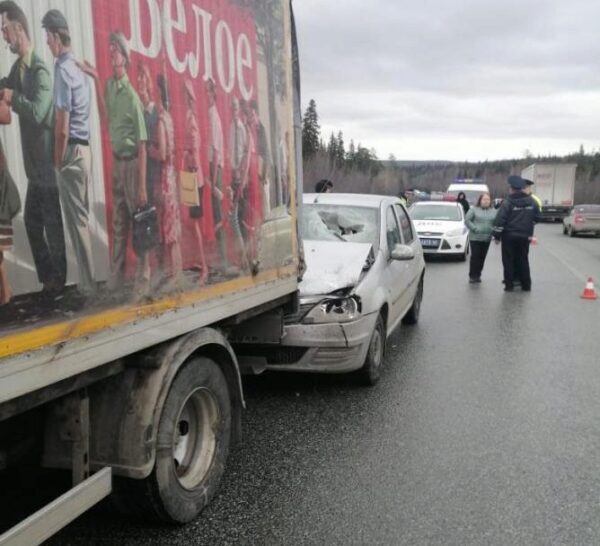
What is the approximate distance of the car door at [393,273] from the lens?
20.3ft

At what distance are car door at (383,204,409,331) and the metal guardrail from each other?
12.7 ft

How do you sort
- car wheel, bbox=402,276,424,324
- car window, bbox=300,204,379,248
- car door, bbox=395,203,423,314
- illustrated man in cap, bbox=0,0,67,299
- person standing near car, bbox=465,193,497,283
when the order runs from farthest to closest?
person standing near car, bbox=465,193,497,283 < car wheel, bbox=402,276,424,324 < car door, bbox=395,203,423,314 < car window, bbox=300,204,379,248 < illustrated man in cap, bbox=0,0,67,299

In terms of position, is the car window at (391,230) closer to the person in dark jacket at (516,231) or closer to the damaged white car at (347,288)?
the damaged white car at (347,288)

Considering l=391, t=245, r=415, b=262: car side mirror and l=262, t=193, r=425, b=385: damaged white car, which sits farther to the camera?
l=391, t=245, r=415, b=262: car side mirror

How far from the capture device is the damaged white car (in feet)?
16.7

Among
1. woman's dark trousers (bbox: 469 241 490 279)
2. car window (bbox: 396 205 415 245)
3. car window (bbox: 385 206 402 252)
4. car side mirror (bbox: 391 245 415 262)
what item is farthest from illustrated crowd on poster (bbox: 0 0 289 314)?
woman's dark trousers (bbox: 469 241 490 279)

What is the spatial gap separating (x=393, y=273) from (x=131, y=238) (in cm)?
418

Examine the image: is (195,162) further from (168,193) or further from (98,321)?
(98,321)

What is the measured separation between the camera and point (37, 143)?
2045 millimetres

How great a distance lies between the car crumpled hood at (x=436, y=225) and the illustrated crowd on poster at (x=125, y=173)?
1305 cm

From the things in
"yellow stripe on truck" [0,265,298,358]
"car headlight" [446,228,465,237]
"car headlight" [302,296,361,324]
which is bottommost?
"car headlight" [446,228,465,237]

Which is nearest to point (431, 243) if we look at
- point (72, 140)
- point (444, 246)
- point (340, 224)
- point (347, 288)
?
point (444, 246)

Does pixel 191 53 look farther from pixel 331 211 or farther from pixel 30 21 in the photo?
pixel 331 211

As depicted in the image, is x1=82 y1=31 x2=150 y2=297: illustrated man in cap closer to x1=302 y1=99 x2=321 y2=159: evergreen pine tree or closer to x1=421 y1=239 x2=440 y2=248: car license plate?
x1=421 y1=239 x2=440 y2=248: car license plate
